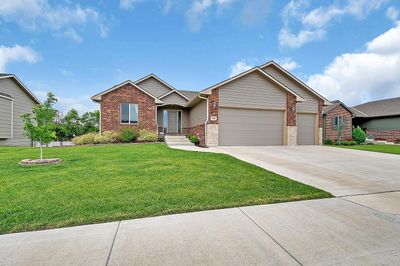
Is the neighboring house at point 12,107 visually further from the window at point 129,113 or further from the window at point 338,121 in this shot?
the window at point 338,121

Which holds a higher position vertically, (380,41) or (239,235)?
(380,41)

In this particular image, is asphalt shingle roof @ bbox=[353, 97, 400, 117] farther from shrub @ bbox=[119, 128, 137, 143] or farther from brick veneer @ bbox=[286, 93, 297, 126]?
shrub @ bbox=[119, 128, 137, 143]

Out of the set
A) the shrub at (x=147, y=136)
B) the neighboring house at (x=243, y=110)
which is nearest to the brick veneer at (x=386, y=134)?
the neighboring house at (x=243, y=110)

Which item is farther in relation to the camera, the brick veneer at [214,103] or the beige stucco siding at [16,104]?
the beige stucco siding at [16,104]

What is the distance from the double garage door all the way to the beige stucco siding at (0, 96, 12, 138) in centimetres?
1518

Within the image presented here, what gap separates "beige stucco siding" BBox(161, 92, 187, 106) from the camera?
17.9m

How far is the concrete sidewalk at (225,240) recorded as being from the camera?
208cm

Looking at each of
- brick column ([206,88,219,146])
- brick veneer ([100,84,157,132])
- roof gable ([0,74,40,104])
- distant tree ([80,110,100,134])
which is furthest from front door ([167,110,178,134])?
roof gable ([0,74,40,104])

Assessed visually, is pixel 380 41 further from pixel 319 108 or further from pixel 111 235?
pixel 111 235

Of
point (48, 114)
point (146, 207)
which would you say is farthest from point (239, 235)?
point (48, 114)

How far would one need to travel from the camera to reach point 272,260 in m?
2.06

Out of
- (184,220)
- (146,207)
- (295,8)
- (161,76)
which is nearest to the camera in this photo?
(184,220)

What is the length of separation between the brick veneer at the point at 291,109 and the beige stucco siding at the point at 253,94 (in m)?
0.29

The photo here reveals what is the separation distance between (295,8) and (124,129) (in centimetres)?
1435
